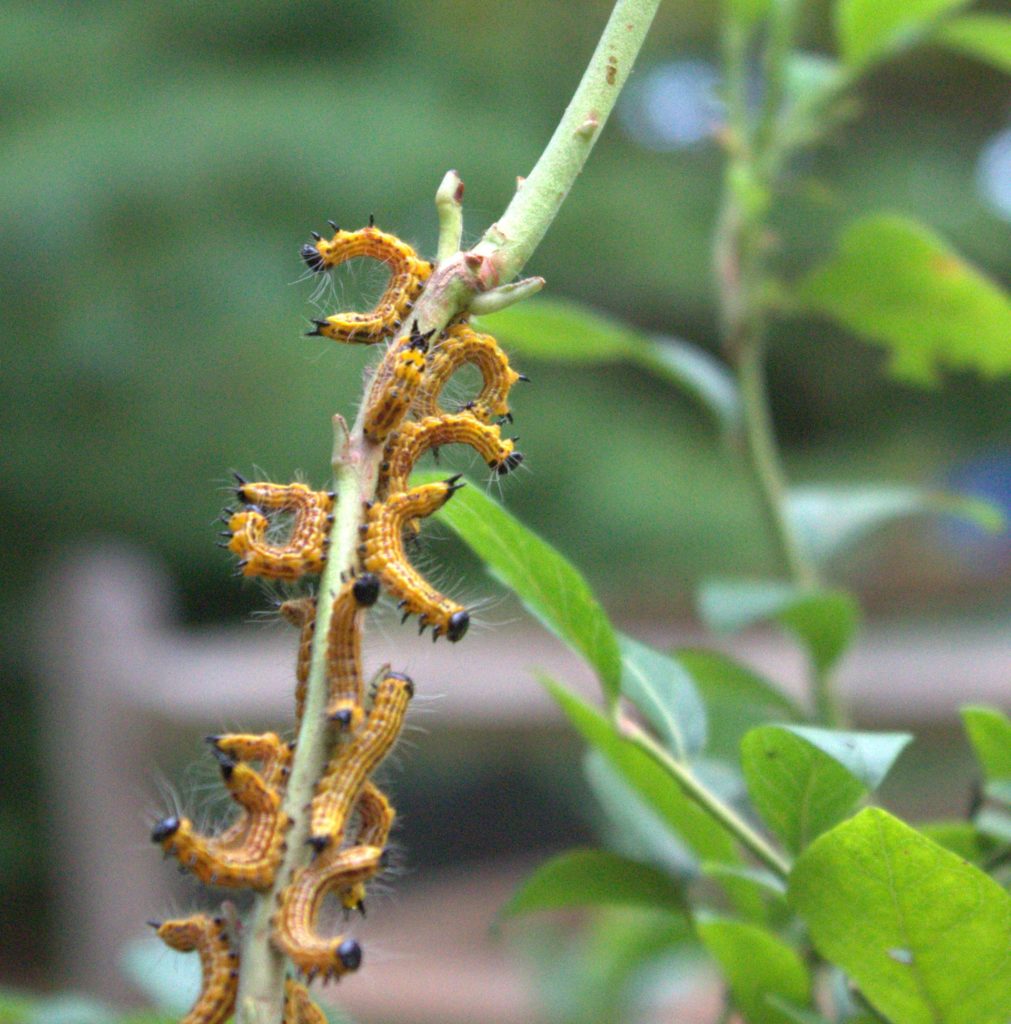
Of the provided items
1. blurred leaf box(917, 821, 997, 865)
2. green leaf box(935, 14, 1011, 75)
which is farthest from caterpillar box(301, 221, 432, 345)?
green leaf box(935, 14, 1011, 75)

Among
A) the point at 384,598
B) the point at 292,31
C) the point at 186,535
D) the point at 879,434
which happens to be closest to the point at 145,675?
the point at 186,535

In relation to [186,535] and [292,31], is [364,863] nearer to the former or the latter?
[186,535]

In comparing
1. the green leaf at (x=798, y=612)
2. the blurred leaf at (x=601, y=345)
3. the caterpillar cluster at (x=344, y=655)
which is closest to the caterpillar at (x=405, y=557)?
the caterpillar cluster at (x=344, y=655)

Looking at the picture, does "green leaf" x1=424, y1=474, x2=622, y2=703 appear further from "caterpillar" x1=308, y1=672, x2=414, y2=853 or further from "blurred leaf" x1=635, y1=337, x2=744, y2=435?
"blurred leaf" x1=635, y1=337, x2=744, y2=435

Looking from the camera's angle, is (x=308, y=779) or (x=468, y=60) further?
(x=468, y=60)

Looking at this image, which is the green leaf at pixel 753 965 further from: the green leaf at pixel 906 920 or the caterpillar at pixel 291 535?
the caterpillar at pixel 291 535

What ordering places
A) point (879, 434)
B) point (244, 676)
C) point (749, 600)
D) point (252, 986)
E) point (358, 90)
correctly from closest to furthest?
point (252, 986)
point (749, 600)
point (244, 676)
point (358, 90)
point (879, 434)
